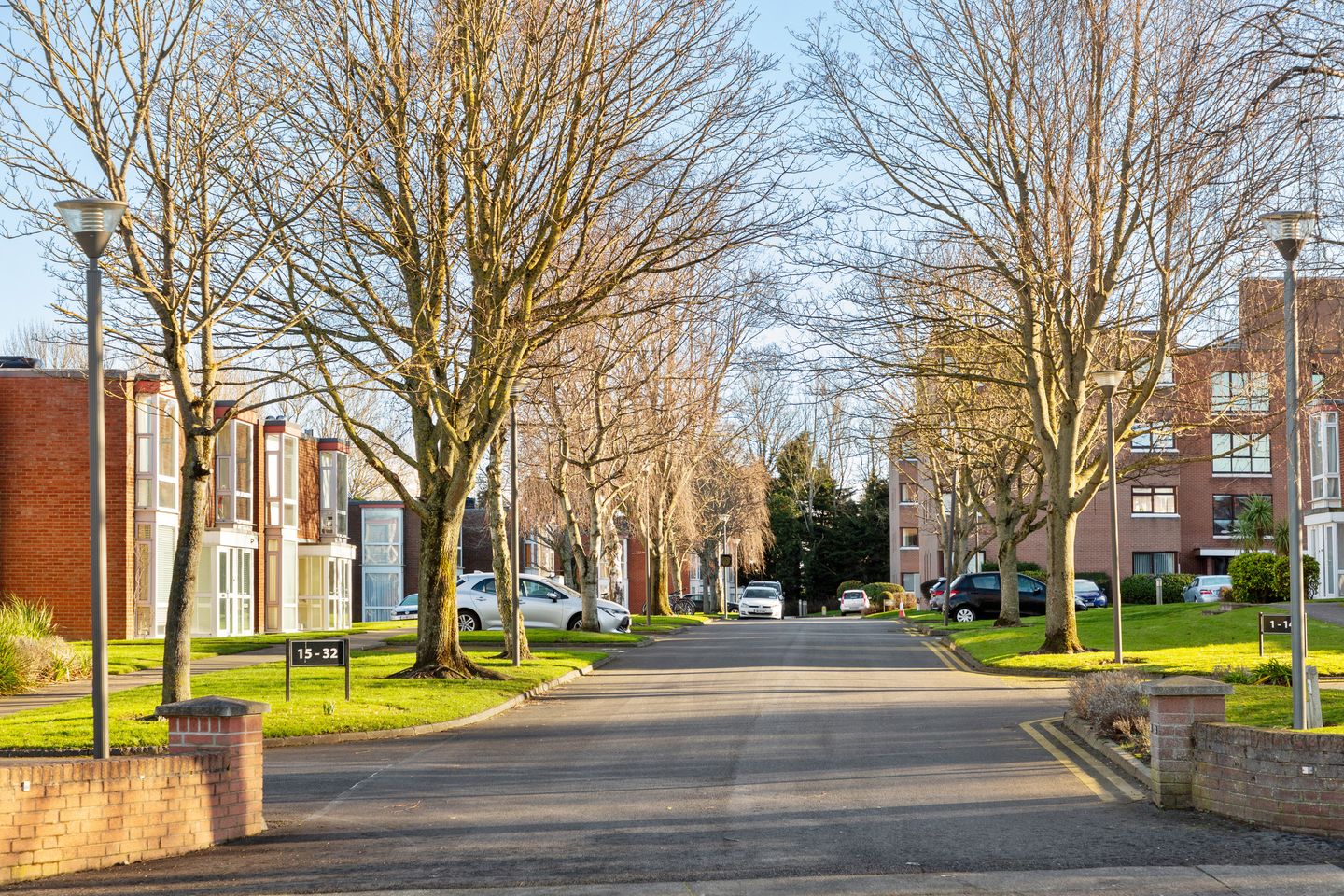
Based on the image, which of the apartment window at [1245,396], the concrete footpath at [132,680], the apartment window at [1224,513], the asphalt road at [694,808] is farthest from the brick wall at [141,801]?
the apartment window at [1224,513]

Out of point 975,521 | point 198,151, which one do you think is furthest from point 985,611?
point 198,151

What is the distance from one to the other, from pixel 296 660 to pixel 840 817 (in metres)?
9.01

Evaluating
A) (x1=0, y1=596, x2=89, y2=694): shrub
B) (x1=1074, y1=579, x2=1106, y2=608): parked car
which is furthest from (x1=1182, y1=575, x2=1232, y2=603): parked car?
(x1=0, y1=596, x2=89, y2=694): shrub

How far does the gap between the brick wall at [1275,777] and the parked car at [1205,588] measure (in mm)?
43395

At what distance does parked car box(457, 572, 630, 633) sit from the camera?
36.9 m

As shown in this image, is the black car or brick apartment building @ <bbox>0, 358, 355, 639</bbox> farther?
the black car

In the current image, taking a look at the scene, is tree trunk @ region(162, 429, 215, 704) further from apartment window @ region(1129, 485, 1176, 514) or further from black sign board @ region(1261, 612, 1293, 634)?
apartment window @ region(1129, 485, 1176, 514)

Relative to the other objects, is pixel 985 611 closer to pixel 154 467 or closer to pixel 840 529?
pixel 154 467

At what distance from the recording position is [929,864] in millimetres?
8914

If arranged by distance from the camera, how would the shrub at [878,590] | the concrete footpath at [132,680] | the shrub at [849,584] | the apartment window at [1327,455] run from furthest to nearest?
the shrub at [849,584] < the shrub at [878,590] < the apartment window at [1327,455] < the concrete footpath at [132,680]

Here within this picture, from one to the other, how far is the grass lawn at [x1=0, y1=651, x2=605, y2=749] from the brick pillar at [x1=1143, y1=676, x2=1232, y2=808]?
9.07 m

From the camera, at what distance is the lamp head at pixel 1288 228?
11.5 m

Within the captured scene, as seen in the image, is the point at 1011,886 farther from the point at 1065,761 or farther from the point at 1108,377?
the point at 1108,377

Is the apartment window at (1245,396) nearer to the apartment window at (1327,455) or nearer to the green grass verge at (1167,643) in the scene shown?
the green grass verge at (1167,643)
